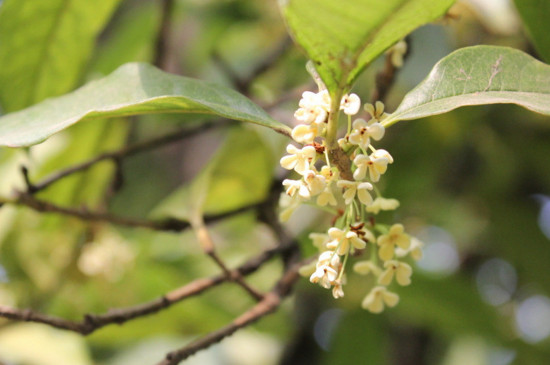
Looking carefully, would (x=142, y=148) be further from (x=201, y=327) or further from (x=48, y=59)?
(x=201, y=327)

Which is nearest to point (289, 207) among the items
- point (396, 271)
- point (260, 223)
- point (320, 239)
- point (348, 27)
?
point (320, 239)

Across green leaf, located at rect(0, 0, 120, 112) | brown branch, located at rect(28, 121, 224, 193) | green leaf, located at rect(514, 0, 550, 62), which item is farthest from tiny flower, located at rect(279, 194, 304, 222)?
green leaf, located at rect(0, 0, 120, 112)

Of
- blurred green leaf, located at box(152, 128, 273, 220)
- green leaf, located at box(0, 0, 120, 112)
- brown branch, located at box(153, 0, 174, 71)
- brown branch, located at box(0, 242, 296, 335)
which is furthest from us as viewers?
brown branch, located at box(153, 0, 174, 71)

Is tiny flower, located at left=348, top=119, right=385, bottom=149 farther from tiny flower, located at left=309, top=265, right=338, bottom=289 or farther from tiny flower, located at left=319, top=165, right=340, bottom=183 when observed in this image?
tiny flower, located at left=309, top=265, right=338, bottom=289

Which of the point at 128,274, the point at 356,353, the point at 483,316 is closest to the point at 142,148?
the point at 128,274

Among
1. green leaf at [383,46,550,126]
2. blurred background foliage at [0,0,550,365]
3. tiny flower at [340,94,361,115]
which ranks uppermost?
green leaf at [383,46,550,126]
